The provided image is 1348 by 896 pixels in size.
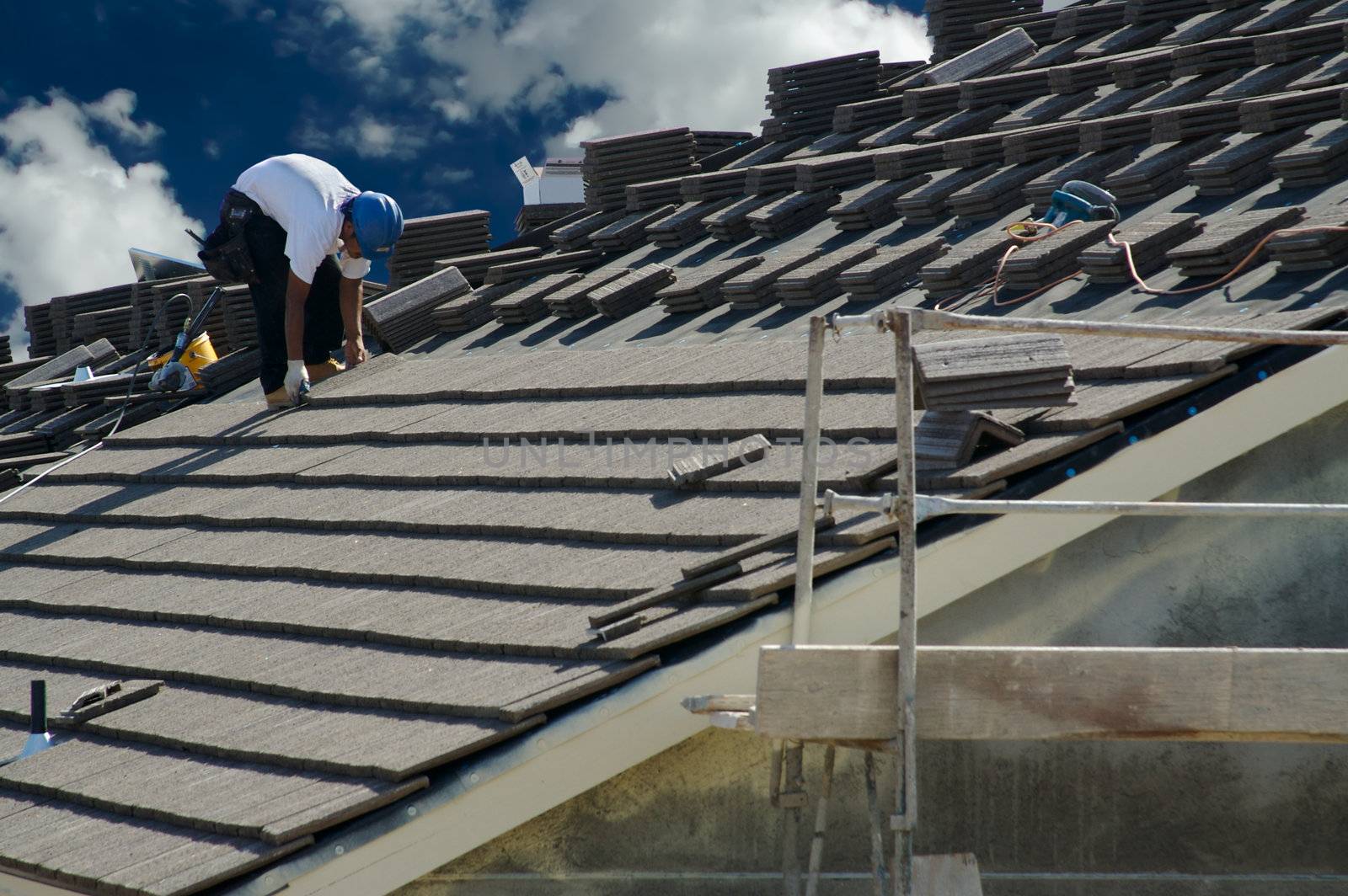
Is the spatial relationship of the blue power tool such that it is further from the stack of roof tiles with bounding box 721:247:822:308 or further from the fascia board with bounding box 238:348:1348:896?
the fascia board with bounding box 238:348:1348:896

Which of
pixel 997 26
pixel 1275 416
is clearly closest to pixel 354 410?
pixel 1275 416

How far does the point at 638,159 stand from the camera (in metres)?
11.7

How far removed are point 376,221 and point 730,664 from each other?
205 inches

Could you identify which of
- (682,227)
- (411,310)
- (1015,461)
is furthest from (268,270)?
(1015,461)

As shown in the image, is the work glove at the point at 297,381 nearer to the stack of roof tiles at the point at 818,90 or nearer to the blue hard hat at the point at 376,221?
the blue hard hat at the point at 376,221

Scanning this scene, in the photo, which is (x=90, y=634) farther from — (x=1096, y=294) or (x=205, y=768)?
(x=1096, y=294)

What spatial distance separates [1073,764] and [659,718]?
1.29 meters

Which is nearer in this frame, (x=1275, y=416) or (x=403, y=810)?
(x=403, y=810)

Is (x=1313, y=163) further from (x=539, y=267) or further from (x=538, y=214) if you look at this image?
(x=538, y=214)

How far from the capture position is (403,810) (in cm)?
411

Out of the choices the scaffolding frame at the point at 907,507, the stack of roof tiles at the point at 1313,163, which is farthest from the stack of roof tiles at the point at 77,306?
the scaffolding frame at the point at 907,507

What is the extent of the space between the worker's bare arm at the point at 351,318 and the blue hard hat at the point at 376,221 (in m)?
0.31

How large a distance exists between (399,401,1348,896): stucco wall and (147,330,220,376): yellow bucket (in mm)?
6929

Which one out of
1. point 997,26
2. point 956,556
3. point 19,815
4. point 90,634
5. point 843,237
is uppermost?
point 997,26
